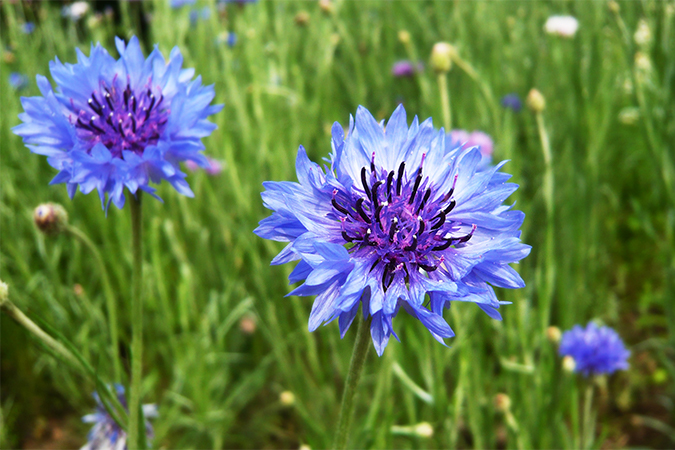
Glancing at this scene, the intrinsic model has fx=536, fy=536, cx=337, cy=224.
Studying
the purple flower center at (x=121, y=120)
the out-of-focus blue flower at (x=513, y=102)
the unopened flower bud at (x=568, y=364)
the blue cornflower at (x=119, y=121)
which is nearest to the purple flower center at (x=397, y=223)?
the blue cornflower at (x=119, y=121)

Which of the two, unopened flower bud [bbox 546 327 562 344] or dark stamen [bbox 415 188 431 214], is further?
unopened flower bud [bbox 546 327 562 344]

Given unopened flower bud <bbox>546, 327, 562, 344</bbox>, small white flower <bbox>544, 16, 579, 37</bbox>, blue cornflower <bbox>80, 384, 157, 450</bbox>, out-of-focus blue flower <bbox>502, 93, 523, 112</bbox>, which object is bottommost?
blue cornflower <bbox>80, 384, 157, 450</bbox>

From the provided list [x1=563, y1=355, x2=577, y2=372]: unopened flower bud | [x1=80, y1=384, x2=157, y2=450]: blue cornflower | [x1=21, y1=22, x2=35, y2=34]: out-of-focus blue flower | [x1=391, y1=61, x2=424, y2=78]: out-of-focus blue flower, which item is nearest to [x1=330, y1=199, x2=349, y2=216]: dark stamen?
[x1=80, y1=384, x2=157, y2=450]: blue cornflower

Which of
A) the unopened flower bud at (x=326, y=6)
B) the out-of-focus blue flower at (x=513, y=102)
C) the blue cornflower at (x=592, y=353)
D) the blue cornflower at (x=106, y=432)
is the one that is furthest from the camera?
the out-of-focus blue flower at (x=513, y=102)

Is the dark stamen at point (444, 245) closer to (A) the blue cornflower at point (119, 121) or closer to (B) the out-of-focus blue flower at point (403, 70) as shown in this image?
(A) the blue cornflower at point (119, 121)

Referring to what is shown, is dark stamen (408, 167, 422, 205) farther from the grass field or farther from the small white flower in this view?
the small white flower

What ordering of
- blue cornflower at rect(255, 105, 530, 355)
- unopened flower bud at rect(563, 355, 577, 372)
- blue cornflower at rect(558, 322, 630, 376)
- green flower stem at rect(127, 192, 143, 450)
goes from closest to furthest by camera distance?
blue cornflower at rect(255, 105, 530, 355) < green flower stem at rect(127, 192, 143, 450) < unopened flower bud at rect(563, 355, 577, 372) < blue cornflower at rect(558, 322, 630, 376)

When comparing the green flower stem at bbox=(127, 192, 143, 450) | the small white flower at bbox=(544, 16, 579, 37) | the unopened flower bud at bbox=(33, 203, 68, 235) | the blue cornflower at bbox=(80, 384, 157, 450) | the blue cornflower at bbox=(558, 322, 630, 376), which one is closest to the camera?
the green flower stem at bbox=(127, 192, 143, 450)
